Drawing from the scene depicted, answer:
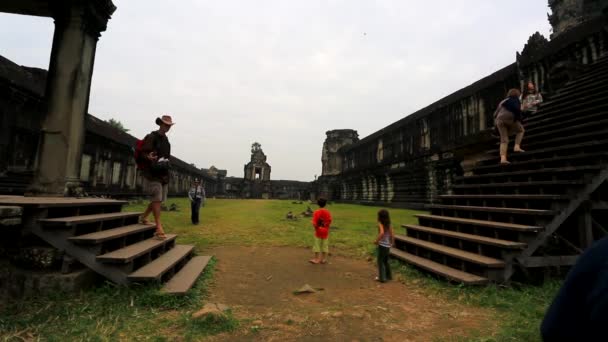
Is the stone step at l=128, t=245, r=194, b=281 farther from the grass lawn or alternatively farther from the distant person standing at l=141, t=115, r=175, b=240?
the distant person standing at l=141, t=115, r=175, b=240


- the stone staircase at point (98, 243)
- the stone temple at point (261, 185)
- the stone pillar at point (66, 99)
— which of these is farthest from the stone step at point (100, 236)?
the stone temple at point (261, 185)

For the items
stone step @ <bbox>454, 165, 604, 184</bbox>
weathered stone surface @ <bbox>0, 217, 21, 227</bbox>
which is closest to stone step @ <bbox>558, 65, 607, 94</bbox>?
stone step @ <bbox>454, 165, 604, 184</bbox>

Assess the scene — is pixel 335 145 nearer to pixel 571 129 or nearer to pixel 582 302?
pixel 571 129

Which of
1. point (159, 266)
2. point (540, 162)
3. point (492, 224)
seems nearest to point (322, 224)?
point (492, 224)

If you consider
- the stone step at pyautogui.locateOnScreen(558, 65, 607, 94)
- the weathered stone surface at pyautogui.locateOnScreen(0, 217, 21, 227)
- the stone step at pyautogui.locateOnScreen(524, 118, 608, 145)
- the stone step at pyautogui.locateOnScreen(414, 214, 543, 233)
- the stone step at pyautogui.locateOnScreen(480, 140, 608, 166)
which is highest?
the stone step at pyautogui.locateOnScreen(558, 65, 607, 94)

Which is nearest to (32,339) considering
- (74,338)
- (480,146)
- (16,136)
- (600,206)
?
(74,338)

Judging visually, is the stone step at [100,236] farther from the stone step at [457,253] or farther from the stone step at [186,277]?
the stone step at [457,253]

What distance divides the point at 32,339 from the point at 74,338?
1.11 ft

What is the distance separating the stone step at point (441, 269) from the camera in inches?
155

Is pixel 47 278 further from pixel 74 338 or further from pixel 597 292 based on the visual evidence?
pixel 597 292

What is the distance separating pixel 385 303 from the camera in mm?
3818

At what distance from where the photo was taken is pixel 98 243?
3555 millimetres

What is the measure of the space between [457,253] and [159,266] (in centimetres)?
442

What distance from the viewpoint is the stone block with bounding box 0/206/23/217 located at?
298cm
